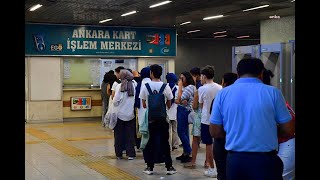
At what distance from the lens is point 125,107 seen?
27.9 ft

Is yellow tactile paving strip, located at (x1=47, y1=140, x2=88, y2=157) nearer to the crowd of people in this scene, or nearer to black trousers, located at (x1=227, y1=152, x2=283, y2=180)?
the crowd of people

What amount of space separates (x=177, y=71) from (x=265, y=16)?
36.8 ft

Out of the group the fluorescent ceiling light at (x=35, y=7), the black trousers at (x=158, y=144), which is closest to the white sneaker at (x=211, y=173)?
the black trousers at (x=158, y=144)

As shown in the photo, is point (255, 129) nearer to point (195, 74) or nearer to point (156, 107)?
point (156, 107)

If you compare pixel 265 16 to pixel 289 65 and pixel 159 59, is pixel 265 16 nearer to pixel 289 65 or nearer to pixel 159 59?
pixel 159 59

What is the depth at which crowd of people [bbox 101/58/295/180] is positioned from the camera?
338 cm

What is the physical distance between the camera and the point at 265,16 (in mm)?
15953

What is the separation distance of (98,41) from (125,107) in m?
8.53

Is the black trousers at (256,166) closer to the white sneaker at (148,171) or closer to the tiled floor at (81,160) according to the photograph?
the tiled floor at (81,160)

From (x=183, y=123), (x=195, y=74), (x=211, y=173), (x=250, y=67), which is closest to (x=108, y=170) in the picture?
(x=183, y=123)

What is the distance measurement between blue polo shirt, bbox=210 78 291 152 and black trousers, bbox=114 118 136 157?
5289mm

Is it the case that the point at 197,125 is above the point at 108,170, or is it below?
above
